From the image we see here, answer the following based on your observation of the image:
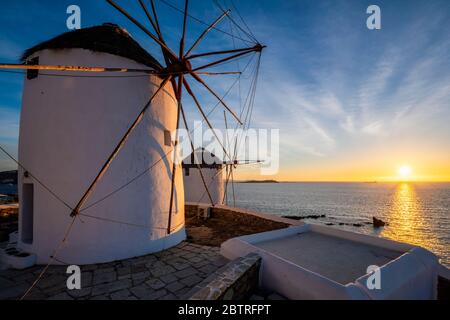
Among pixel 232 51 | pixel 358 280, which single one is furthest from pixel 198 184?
pixel 358 280

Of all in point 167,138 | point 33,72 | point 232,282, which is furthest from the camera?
point 167,138

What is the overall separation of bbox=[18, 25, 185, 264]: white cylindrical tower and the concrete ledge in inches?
145

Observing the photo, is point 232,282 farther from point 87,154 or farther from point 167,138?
point 167,138

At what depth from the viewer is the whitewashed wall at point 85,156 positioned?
5.83m

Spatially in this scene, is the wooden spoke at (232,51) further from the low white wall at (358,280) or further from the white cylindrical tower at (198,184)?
the white cylindrical tower at (198,184)

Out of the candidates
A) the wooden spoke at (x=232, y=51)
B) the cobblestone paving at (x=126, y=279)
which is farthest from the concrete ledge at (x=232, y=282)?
the wooden spoke at (x=232, y=51)

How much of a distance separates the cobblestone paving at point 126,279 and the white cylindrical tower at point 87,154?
0.53m

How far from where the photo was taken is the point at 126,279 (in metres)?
4.89

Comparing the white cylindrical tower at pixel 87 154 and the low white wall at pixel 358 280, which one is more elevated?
the white cylindrical tower at pixel 87 154

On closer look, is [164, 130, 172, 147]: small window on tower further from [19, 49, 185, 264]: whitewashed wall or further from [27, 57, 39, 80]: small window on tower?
[27, 57, 39, 80]: small window on tower

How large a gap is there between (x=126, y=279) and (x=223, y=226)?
5.56 meters
